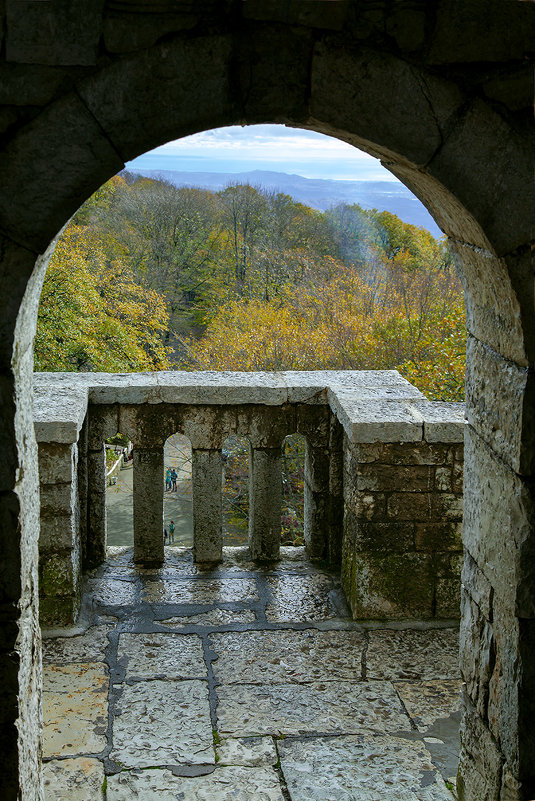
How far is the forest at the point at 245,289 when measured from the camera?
15617mm

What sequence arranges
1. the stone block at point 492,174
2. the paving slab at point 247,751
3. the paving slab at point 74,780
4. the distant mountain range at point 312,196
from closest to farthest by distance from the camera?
1. the stone block at point 492,174
2. the paving slab at point 74,780
3. the paving slab at point 247,751
4. the distant mountain range at point 312,196

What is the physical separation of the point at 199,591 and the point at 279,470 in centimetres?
92

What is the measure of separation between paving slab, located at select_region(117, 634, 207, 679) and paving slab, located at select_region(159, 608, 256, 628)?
14 cm

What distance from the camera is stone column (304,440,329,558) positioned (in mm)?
5289

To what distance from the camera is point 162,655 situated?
4.21 meters

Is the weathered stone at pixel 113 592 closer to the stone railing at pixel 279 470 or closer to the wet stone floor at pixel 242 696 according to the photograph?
the wet stone floor at pixel 242 696

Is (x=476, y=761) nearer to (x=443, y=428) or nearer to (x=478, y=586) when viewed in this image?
(x=478, y=586)

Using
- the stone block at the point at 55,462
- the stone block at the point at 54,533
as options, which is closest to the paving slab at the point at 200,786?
the stone block at the point at 54,533

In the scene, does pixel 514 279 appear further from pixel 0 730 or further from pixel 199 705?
pixel 199 705

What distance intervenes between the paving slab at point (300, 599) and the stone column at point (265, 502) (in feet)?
0.90

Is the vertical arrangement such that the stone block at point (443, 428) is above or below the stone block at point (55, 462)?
above

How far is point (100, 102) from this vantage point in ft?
7.22

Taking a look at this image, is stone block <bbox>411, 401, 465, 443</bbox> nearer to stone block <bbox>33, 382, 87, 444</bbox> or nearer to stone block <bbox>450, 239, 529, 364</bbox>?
stone block <bbox>450, 239, 529, 364</bbox>

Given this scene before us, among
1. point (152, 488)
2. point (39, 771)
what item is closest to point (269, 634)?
point (152, 488)
